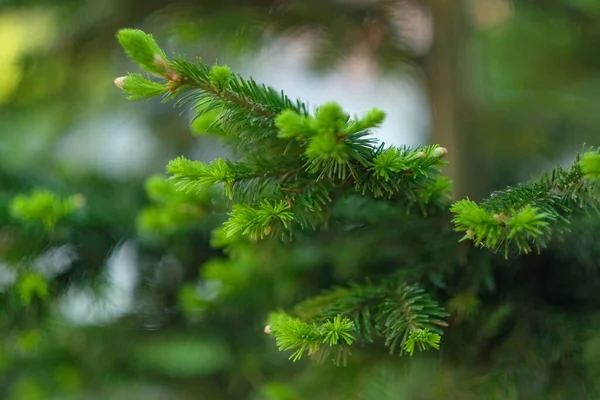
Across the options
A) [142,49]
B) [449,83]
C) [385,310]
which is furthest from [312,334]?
[449,83]

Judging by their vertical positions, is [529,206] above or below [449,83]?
below

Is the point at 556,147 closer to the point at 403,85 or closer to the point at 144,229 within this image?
the point at 403,85

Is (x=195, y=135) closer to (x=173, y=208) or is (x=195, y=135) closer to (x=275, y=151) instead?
(x=173, y=208)

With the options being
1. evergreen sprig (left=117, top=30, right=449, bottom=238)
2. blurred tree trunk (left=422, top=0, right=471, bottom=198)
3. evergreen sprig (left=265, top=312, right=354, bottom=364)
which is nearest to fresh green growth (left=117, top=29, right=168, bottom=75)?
evergreen sprig (left=117, top=30, right=449, bottom=238)

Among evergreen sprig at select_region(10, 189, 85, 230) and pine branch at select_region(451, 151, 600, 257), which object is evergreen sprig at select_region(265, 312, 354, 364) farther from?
evergreen sprig at select_region(10, 189, 85, 230)

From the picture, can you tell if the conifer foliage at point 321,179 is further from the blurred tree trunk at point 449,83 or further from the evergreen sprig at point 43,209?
the blurred tree trunk at point 449,83

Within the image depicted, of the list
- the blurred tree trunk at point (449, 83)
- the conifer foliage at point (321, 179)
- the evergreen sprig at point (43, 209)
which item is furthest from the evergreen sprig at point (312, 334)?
the blurred tree trunk at point (449, 83)
